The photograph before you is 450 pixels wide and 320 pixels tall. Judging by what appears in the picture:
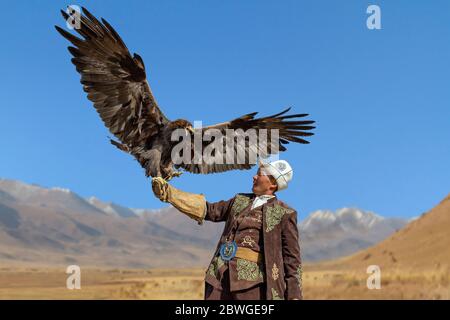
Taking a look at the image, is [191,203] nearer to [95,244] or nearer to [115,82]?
[115,82]

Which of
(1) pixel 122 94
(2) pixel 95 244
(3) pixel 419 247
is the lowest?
(1) pixel 122 94

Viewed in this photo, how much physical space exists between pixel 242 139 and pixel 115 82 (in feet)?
4.28

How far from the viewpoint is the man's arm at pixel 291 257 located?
4766 mm

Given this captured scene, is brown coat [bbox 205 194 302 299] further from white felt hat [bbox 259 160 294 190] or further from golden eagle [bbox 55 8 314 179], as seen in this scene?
golden eagle [bbox 55 8 314 179]

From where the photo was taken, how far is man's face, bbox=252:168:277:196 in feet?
16.8

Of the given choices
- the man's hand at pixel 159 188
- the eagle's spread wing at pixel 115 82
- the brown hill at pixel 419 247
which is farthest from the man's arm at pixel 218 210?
the brown hill at pixel 419 247

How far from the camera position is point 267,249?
4.83m

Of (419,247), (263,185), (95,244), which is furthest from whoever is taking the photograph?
(95,244)

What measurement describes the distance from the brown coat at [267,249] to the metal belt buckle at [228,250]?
0.12ft

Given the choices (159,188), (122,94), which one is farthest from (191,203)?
(122,94)

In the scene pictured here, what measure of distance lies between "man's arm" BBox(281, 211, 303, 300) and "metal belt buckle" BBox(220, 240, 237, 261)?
1.35ft

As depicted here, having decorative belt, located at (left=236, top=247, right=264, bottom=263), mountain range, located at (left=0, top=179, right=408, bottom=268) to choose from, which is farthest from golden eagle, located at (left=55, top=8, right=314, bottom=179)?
mountain range, located at (left=0, top=179, right=408, bottom=268)
